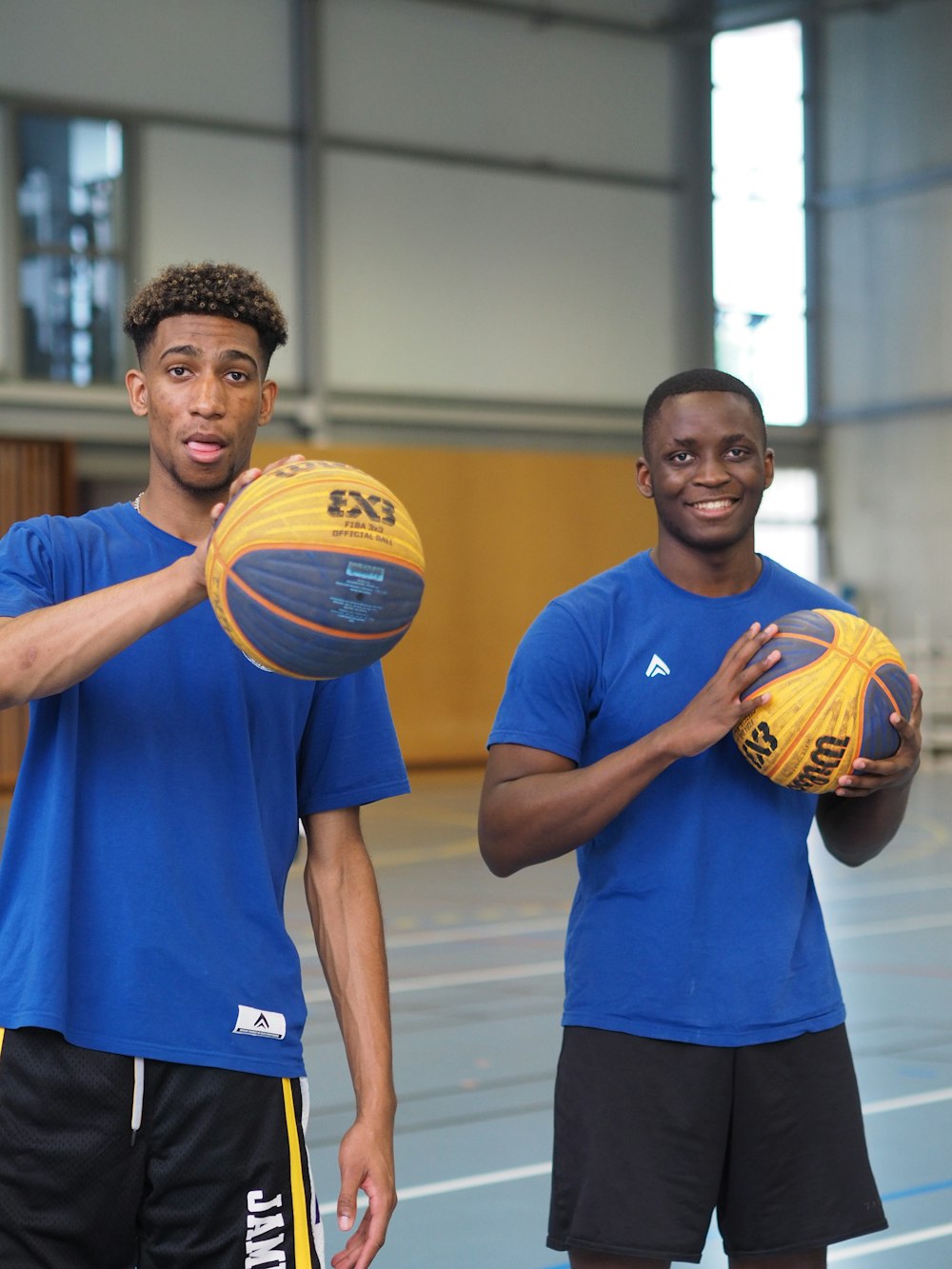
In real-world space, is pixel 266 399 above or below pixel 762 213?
below

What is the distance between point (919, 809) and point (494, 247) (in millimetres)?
7913

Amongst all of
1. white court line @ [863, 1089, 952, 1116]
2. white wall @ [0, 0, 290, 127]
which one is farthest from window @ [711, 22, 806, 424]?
white court line @ [863, 1089, 952, 1116]

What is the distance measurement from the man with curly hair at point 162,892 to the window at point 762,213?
19.8 metres

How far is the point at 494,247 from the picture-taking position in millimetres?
20000

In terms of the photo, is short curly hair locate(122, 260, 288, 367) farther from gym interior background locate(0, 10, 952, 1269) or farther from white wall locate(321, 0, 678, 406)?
white wall locate(321, 0, 678, 406)

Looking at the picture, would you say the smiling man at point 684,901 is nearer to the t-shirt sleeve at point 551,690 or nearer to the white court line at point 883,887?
the t-shirt sleeve at point 551,690

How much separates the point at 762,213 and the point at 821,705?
67.8 ft

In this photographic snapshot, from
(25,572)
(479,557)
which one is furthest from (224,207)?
(25,572)

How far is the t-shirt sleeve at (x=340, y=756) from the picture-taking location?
2.70 m

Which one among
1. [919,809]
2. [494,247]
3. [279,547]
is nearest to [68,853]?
[279,547]

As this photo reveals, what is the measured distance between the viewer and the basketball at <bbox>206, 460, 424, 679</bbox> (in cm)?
233

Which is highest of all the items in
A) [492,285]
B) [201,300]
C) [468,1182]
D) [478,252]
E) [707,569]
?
[478,252]

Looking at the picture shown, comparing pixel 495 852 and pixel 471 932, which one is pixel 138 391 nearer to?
pixel 495 852

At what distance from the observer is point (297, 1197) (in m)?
2.49
